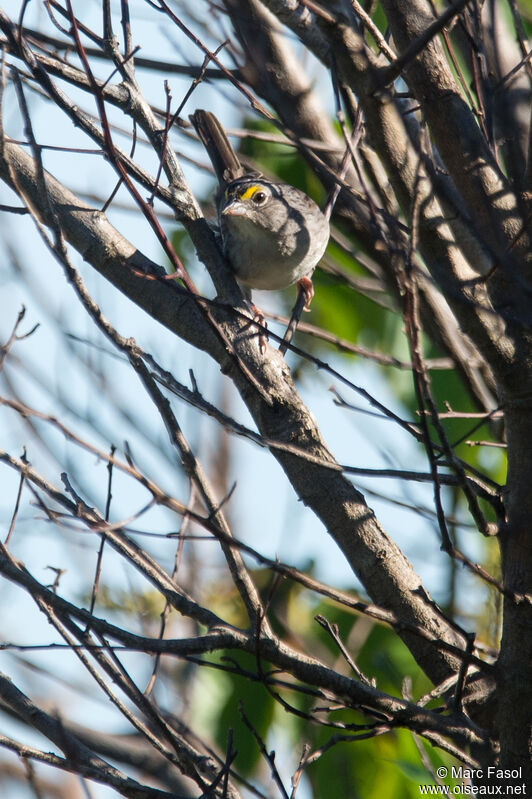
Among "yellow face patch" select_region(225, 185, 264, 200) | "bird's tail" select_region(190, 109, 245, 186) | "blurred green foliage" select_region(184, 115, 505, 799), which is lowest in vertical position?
"blurred green foliage" select_region(184, 115, 505, 799)

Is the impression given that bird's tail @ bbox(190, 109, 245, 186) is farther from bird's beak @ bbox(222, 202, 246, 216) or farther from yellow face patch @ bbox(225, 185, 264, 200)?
bird's beak @ bbox(222, 202, 246, 216)

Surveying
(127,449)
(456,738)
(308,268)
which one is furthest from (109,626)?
(308,268)

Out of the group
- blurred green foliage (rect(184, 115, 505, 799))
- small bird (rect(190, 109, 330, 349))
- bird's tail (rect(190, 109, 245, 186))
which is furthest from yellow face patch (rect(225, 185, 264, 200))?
blurred green foliage (rect(184, 115, 505, 799))

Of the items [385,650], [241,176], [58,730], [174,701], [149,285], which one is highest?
[241,176]

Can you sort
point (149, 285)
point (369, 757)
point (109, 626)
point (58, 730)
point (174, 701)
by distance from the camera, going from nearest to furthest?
point (109, 626), point (58, 730), point (149, 285), point (369, 757), point (174, 701)

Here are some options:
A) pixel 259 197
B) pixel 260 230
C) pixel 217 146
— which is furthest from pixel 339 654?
pixel 217 146

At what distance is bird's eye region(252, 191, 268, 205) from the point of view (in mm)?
4934

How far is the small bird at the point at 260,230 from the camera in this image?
4805 millimetres

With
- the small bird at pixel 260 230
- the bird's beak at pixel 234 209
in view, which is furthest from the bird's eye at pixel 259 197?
the bird's beak at pixel 234 209

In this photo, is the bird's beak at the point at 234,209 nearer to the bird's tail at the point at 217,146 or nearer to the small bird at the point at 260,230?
the small bird at the point at 260,230

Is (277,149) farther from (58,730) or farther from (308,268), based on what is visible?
(58,730)

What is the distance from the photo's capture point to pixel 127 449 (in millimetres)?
2426

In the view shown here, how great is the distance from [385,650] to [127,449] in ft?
9.35

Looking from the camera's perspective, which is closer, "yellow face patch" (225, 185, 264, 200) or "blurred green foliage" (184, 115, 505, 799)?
"blurred green foliage" (184, 115, 505, 799)
